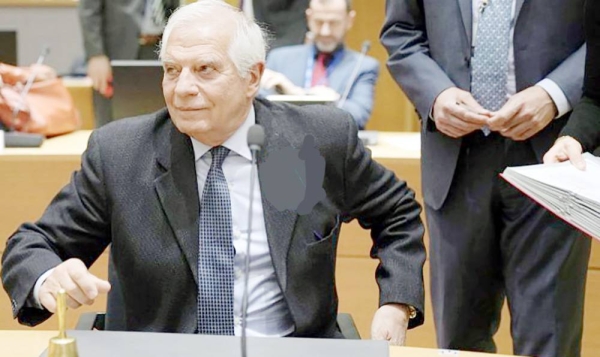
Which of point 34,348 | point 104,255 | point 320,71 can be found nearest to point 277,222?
point 34,348

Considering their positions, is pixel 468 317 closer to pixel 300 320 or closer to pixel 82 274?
pixel 300 320

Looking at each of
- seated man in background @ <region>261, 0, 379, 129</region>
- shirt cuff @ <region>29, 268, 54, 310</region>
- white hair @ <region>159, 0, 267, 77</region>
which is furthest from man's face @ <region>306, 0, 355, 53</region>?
shirt cuff @ <region>29, 268, 54, 310</region>

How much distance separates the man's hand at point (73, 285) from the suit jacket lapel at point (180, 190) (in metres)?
0.31

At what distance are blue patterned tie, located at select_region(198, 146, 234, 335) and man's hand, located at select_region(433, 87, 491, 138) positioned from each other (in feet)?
2.37

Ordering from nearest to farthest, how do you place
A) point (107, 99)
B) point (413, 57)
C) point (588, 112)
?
1. point (588, 112)
2. point (413, 57)
3. point (107, 99)

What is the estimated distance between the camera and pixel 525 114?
2.51 m

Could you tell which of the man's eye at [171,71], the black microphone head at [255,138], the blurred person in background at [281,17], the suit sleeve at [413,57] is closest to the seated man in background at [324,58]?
the blurred person in background at [281,17]

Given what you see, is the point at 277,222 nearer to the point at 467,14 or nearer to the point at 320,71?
the point at 467,14

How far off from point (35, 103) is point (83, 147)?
33 cm

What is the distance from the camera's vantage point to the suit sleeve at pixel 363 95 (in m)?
4.27

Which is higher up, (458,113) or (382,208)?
(458,113)

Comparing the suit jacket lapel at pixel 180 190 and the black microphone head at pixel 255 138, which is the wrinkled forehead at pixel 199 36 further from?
the black microphone head at pixel 255 138

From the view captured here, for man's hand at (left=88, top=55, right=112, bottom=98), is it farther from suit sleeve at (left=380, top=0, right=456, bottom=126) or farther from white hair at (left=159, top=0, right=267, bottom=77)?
white hair at (left=159, top=0, right=267, bottom=77)

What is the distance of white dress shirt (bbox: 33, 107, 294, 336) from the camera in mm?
2086
